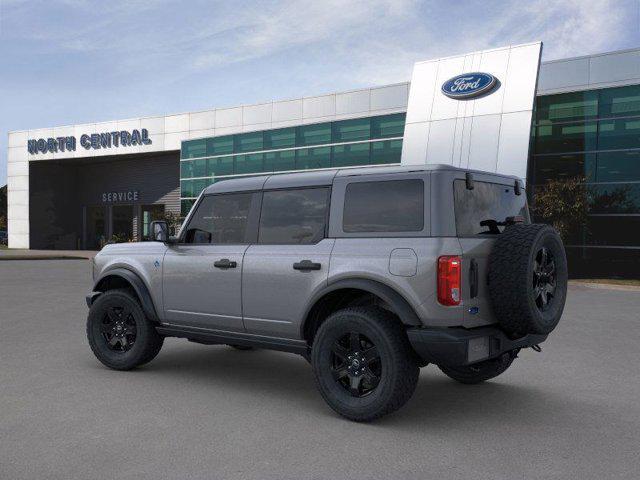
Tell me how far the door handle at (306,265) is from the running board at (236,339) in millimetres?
623

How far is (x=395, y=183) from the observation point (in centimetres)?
501

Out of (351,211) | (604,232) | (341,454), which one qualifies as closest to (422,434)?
(341,454)

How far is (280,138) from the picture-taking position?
1348 inches

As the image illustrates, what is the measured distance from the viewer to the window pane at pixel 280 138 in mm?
33750

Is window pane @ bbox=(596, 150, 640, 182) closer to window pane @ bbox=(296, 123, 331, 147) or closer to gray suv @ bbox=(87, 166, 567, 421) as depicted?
window pane @ bbox=(296, 123, 331, 147)

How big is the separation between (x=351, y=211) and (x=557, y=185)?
65.4 feet

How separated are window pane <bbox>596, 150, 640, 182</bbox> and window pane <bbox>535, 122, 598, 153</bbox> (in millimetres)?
713

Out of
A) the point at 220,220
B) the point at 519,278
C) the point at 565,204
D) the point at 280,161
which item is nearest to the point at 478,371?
the point at 519,278

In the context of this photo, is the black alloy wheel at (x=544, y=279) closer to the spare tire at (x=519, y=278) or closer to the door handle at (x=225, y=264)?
the spare tire at (x=519, y=278)

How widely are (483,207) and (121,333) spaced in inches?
153

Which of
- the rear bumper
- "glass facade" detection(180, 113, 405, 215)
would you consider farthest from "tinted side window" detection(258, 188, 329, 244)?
"glass facade" detection(180, 113, 405, 215)

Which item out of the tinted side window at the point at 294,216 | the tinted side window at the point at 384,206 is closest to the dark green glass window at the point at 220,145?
the tinted side window at the point at 294,216

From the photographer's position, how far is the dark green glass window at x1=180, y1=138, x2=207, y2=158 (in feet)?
126

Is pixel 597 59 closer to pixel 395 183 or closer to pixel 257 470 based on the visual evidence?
pixel 395 183
